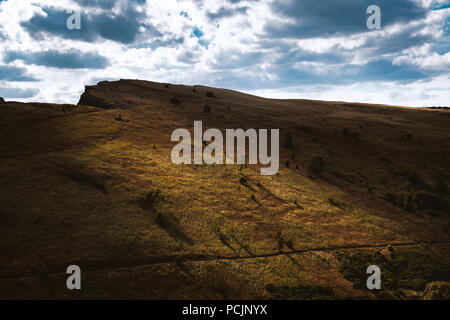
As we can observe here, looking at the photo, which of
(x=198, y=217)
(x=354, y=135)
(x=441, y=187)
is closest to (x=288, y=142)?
(x=354, y=135)

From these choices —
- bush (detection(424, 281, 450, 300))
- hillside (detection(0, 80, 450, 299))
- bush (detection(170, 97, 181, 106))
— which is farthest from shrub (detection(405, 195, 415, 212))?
bush (detection(170, 97, 181, 106))

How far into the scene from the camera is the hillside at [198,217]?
17.3 metres

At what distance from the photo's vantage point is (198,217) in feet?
77.3

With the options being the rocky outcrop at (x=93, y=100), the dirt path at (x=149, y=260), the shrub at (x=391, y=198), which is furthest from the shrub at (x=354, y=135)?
the rocky outcrop at (x=93, y=100)

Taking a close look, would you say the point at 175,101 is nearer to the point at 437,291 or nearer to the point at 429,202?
the point at 429,202

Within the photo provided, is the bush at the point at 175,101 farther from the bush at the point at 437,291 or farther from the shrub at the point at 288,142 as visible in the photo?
the bush at the point at 437,291

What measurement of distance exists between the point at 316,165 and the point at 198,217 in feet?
65.3

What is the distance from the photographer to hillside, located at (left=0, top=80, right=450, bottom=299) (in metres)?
17.3

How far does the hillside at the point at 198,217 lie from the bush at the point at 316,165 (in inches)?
7.3

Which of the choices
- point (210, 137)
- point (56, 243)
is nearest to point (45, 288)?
point (56, 243)

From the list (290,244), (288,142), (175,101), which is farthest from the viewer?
(175,101)

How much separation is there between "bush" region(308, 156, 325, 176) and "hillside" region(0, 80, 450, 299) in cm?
19

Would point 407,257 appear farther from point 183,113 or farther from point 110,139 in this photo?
point 183,113

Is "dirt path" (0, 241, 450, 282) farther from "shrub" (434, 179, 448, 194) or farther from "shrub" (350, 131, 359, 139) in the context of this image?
"shrub" (350, 131, 359, 139)
